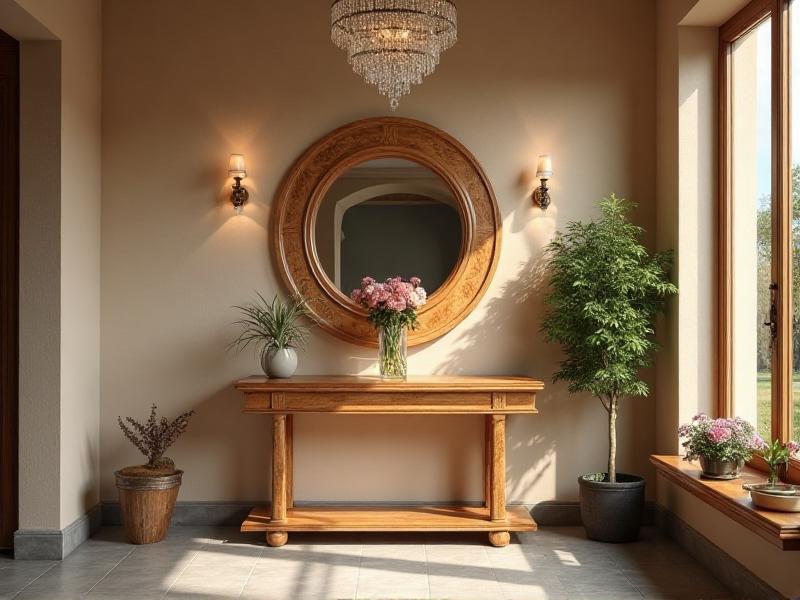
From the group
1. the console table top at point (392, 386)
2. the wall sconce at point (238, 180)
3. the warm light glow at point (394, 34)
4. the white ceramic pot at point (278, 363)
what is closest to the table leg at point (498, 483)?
the console table top at point (392, 386)

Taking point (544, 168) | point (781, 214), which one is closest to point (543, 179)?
point (544, 168)

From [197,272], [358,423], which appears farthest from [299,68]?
[358,423]

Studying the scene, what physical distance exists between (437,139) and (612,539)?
2.55 metres

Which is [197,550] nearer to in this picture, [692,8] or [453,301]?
[453,301]

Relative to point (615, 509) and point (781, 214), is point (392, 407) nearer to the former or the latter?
point (615, 509)

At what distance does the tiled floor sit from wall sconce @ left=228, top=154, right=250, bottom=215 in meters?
1.96

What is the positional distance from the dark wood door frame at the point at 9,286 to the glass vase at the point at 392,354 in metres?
2.00

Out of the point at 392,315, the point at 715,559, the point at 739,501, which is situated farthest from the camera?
the point at 392,315

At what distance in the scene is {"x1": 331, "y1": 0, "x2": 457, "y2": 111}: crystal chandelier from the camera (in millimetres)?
Result: 3949

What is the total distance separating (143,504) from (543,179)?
2.98 metres

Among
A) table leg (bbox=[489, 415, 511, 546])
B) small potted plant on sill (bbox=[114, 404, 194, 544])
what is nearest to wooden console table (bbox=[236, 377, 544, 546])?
table leg (bbox=[489, 415, 511, 546])

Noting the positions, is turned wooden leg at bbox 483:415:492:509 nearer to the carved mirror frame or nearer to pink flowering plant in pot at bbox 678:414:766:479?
the carved mirror frame

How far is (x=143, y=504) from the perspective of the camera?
4.90 m

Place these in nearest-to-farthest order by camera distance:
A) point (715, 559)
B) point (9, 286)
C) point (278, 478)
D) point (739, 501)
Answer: point (739, 501), point (715, 559), point (9, 286), point (278, 478)
